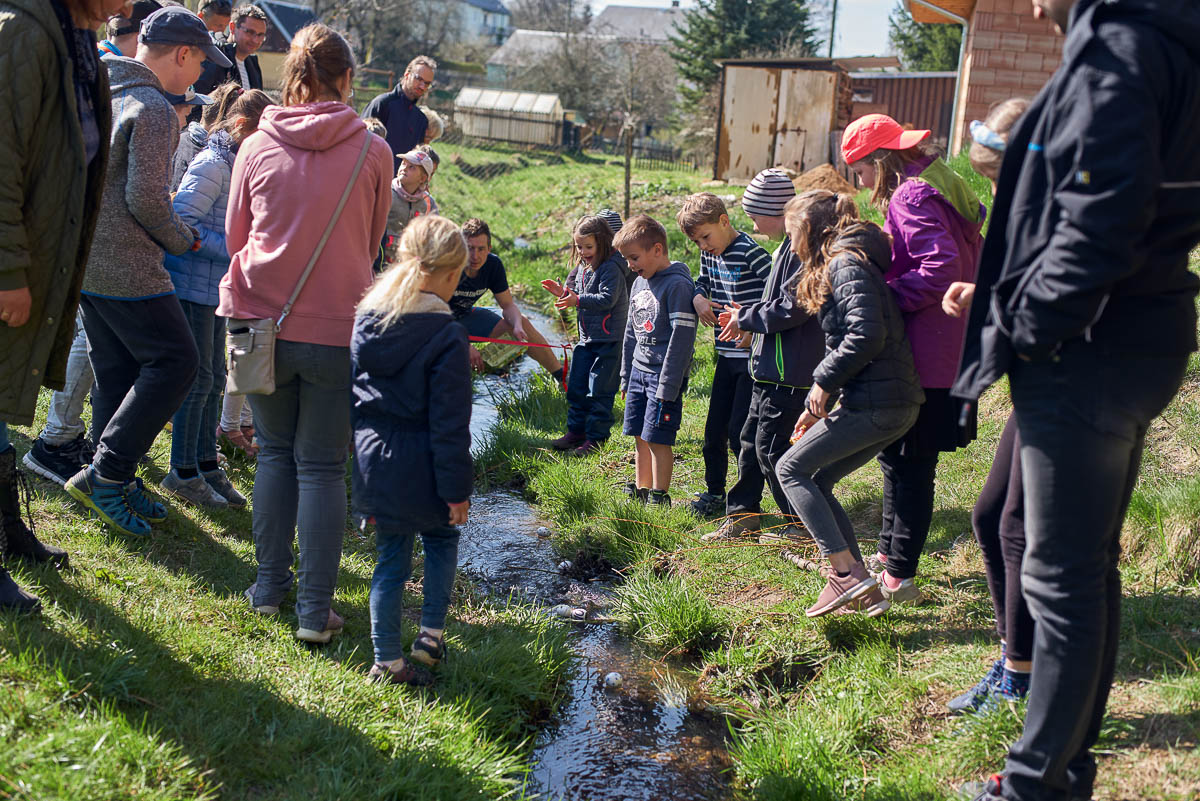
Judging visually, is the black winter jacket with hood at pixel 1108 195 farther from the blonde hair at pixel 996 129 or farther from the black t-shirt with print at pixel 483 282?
the black t-shirt with print at pixel 483 282

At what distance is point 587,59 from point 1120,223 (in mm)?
51413

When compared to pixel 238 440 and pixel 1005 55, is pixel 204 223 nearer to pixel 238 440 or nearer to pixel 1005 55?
pixel 238 440

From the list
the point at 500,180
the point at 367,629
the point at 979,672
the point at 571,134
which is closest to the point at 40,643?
the point at 367,629

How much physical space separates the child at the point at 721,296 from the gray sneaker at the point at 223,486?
2.42 metres

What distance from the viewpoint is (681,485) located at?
20.1ft

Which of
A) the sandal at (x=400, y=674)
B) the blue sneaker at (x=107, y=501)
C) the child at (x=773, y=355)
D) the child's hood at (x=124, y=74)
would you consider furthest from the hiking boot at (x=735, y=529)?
the child's hood at (x=124, y=74)

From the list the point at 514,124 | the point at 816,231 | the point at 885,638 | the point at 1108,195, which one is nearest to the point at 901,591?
the point at 885,638

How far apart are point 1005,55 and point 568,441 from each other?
976cm

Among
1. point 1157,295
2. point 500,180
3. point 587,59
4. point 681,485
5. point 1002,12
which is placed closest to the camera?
point 1157,295

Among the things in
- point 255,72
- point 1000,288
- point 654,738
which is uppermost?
point 255,72

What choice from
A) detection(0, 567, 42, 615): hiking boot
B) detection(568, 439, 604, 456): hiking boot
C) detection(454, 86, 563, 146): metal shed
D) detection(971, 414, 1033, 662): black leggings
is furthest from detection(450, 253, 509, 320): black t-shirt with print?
detection(454, 86, 563, 146): metal shed

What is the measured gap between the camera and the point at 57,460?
4438 millimetres

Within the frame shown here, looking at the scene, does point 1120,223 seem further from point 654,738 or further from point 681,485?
point 681,485

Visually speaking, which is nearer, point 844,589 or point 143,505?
point 844,589
